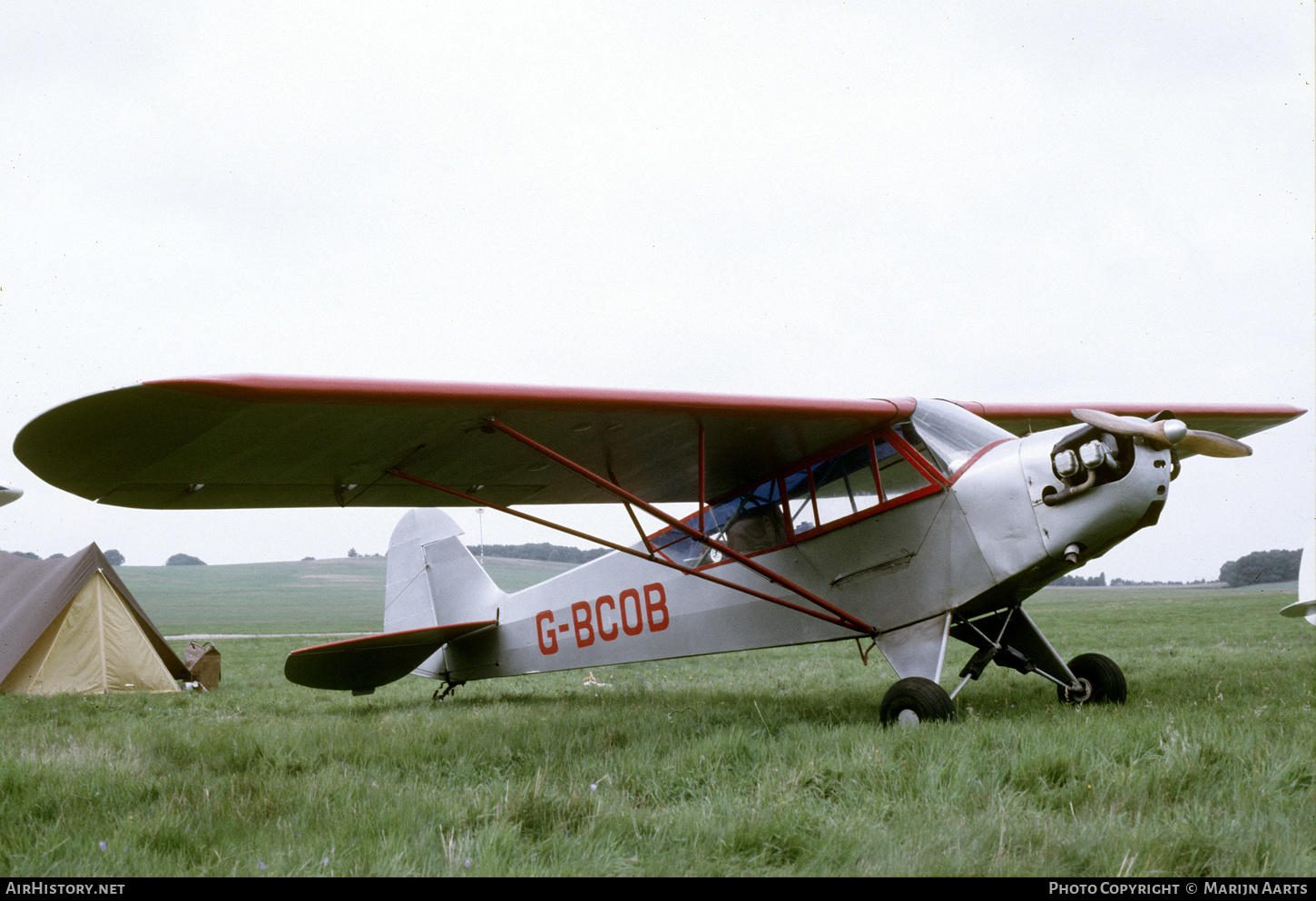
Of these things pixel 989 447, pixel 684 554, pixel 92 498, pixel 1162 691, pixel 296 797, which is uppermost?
pixel 92 498

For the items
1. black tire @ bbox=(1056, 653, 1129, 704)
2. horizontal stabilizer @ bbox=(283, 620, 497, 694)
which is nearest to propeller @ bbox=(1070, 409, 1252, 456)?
black tire @ bbox=(1056, 653, 1129, 704)

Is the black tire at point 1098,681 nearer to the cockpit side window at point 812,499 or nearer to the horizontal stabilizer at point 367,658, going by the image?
the cockpit side window at point 812,499

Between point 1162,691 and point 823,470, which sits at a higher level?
point 823,470

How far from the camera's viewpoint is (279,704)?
8.90m

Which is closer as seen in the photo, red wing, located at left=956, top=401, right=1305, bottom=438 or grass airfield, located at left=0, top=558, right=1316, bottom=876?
grass airfield, located at left=0, top=558, right=1316, bottom=876

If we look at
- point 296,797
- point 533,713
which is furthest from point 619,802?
point 533,713

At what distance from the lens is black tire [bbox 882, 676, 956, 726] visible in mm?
5055

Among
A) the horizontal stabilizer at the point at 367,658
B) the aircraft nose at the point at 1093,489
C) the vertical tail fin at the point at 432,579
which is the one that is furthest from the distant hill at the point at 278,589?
the aircraft nose at the point at 1093,489

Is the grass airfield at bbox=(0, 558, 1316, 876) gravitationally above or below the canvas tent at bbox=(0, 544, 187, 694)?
below

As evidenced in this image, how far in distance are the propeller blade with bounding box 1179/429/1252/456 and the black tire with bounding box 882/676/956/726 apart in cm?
246

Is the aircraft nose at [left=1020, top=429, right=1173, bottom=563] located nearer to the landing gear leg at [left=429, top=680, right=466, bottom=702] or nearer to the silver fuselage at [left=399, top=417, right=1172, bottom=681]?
the silver fuselage at [left=399, top=417, right=1172, bottom=681]

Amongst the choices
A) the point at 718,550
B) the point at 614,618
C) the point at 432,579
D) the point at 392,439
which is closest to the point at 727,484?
the point at 718,550

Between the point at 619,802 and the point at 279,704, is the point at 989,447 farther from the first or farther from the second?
the point at 279,704

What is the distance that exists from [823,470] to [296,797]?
4.46 metres
